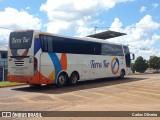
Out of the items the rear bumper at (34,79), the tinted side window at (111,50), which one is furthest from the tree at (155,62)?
the rear bumper at (34,79)

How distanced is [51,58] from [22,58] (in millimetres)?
1631

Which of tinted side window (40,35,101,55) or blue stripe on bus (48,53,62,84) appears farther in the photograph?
blue stripe on bus (48,53,62,84)

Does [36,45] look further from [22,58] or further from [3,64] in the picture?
[3,64]

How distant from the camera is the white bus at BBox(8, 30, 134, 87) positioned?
1605 cm

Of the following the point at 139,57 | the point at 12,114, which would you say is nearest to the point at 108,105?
the point at 12,114

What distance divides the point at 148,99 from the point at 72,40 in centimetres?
765

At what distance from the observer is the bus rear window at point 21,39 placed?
637 inches

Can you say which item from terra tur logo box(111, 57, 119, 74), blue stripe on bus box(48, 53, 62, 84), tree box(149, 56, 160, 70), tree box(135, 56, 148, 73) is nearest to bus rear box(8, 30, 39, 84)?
blue stripe on bus box(48, 53, 62, 84)

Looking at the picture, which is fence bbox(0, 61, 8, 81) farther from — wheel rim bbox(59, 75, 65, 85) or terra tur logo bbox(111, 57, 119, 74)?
wheel rim bbox(59, 75, 65, 85)

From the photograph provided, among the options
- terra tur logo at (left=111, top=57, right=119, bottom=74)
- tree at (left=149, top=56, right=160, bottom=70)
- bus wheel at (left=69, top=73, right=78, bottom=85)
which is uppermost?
tree at (left=149, top=56, right=160, bottom=70)

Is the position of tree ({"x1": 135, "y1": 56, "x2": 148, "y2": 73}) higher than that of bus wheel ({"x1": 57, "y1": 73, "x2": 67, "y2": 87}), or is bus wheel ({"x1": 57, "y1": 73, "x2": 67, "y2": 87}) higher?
tree ({"x1": 135, "y1": 56, "x2": 148, "y2": 73})

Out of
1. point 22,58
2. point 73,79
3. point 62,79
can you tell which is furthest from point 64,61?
point 22,58

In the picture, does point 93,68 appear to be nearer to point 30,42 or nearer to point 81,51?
point 81,51

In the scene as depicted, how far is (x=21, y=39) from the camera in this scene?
16516 mm
